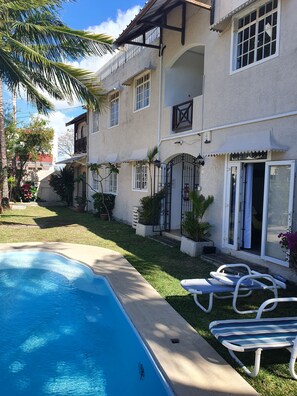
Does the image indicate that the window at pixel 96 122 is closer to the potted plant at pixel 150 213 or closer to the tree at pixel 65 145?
the potted plant at pixel 150 213

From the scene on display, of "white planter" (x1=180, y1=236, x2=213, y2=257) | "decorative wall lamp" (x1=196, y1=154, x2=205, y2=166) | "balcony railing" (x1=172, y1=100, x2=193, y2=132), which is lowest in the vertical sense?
"white planter" (x1=180, y1=236, x2=213, y2=257)

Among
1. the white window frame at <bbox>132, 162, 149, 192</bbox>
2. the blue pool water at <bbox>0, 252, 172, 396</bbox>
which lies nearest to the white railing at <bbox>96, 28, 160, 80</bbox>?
the white window frame at <bbox>132, 162, 149, 192</bbox>

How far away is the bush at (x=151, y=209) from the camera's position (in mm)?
14914

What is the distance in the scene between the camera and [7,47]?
46.3 ft

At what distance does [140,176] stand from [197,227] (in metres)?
7.00

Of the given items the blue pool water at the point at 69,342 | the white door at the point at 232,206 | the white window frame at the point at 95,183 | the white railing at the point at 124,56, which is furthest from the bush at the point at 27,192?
the white door at the point at 232,206

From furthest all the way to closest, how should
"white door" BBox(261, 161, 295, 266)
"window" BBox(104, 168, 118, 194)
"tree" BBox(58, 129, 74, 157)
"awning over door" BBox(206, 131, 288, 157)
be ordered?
1. "tree" BBox(58, 129, 74, 157)
2. "window" BBox(104, 168, 118, 194)
3. "awning over door" BBox(206, 131, 288, 157)
4. "white door" BBox(261, 161, 295, 266)

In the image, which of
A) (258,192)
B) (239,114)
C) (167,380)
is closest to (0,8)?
(239,114)

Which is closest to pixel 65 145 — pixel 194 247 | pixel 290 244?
pixel 194 247

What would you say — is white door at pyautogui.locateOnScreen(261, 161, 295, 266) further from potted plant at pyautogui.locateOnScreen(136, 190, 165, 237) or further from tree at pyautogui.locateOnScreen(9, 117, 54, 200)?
tree at pyautogui.locateOnScreen(9, 117, 54, 200)

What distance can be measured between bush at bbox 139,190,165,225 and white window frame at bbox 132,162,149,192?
175 centimetres

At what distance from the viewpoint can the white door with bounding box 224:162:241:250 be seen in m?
10.6

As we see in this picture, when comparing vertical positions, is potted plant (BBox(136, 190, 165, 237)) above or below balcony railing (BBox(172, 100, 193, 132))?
below

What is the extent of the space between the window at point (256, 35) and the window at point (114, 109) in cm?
1108
